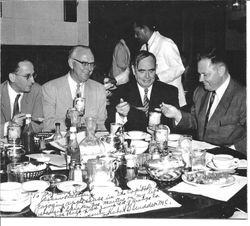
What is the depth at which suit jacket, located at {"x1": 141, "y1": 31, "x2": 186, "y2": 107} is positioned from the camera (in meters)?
4.15

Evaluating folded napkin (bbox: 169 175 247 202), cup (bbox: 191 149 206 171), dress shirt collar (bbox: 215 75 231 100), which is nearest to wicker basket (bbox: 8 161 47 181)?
folded napkin (bbox: 169 175 247 202)

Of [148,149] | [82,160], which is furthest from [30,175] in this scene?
[148,149]

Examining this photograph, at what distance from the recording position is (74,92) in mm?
3158

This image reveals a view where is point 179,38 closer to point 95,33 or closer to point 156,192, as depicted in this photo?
point 95,33

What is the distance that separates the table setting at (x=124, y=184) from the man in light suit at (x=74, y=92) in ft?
3.35

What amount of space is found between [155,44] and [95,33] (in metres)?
2.65

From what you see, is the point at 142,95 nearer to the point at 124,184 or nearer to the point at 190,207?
the point at 124,184

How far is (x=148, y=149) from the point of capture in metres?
2.24

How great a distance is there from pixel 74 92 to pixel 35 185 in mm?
1622

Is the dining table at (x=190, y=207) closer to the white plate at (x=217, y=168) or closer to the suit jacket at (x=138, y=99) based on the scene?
the white plate at (x=217, y=168)

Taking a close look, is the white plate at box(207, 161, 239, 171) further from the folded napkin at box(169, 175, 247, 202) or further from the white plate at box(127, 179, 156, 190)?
the white plate at box(127, 179, 156, 190)

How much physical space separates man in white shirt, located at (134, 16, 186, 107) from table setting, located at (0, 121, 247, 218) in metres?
2.16

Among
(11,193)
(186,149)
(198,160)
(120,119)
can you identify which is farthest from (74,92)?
(11,193)

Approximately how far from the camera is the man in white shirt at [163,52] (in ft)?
13.6
